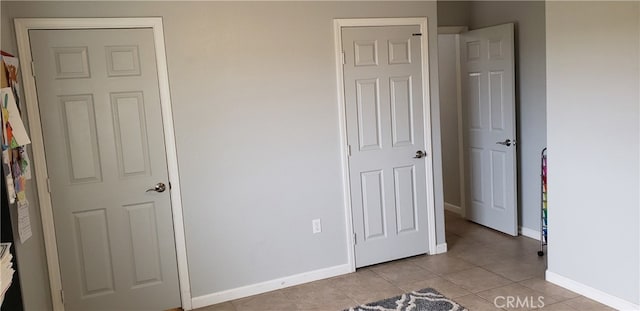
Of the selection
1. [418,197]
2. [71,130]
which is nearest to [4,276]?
[71,130]

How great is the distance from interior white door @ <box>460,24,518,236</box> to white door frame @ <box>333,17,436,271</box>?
36.3 inches

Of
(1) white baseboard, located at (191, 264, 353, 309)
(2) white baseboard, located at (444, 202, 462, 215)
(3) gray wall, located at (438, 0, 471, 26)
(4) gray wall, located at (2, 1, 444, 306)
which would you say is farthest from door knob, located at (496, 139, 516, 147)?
(1) white baseboard, located at (191, 264, 353, 309)

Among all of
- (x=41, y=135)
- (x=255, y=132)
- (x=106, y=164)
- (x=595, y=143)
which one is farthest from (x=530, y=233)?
(x=41, y=135)

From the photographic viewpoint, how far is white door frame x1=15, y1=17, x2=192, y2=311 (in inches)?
118

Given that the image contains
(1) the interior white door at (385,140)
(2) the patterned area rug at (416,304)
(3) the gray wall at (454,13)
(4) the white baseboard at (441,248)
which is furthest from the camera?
(3) the gray wall at (454,13)

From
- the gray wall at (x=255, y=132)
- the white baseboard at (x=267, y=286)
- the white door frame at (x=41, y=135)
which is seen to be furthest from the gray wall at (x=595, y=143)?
the white door frame at (x=41, y=135)

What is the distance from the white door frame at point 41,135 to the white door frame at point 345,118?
49.8 inches

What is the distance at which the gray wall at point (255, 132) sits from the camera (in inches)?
134

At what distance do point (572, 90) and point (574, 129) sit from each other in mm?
256

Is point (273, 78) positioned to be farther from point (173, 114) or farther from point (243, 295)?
point (243, 295)

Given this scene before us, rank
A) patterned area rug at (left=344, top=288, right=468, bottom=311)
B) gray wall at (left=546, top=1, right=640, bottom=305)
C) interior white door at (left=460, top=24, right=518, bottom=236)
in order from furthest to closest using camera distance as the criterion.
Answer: interior white door at (left=460, top=24, right=518, bottom=236) < patterned area rug at (left=344, top=288, right=468, bottom=311) < gray wall at (left=546, top=1, right=640, bottom=305)

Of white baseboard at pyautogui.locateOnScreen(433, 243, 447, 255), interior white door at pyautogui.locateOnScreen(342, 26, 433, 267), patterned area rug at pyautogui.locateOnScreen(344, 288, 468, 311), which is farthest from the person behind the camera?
white baseboard at pyautogui.locateOnScreen(433, 243, 447, 255)

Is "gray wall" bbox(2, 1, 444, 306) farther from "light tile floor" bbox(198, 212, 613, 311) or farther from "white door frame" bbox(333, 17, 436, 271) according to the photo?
"light tile floor" bbox(198, 212, 613, 311)

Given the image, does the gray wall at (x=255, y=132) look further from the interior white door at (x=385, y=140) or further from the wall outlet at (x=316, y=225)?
the interior white door at (x=385, y=140)
